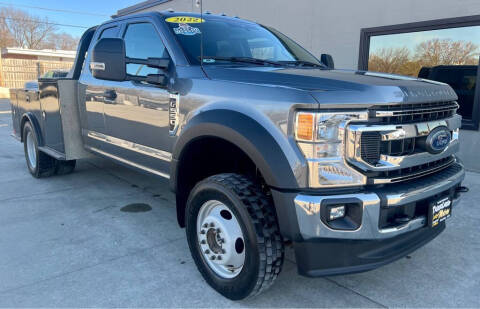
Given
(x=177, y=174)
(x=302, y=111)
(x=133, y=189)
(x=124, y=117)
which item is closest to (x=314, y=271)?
(x=302, y=111)

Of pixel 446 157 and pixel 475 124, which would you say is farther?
pixel 475 124

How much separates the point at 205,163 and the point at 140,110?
0.83 m

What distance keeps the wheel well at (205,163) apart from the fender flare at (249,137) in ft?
0.43

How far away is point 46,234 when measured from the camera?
3545 mm

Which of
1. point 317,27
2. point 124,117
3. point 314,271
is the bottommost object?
point 314,271

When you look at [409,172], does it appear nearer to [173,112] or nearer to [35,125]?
[173,112]

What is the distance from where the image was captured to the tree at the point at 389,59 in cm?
678

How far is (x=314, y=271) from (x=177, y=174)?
1.30 metres

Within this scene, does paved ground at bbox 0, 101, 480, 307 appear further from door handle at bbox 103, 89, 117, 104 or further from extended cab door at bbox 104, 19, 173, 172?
door handle at bbox 103, 89, 117, 104

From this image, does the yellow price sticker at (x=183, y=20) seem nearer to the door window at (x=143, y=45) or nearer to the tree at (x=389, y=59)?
the door window at (x=143, y=45)

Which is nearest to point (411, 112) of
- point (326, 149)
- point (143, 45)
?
point (326, 149)

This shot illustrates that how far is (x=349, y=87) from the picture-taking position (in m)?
2.12

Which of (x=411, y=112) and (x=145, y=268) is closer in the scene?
(x=411, y=112)

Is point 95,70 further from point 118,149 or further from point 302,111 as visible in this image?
point 302,111
